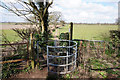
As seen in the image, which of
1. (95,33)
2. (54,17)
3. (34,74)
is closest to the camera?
(34,74)

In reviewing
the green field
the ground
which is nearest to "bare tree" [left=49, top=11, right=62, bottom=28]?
the green field

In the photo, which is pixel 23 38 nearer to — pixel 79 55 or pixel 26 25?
pixel 26 25

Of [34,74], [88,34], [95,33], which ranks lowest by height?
[34,74]

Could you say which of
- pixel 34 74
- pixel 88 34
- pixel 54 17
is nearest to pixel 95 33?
pixel 88 34

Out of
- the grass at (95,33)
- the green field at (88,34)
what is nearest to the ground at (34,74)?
the green field at (88,34)

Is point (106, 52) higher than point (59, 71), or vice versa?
point (106, 52)

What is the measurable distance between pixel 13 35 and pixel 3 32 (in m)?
1.68

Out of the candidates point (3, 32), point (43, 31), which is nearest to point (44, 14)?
point (43, 31)

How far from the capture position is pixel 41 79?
3.30 m

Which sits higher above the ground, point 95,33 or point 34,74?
point 95,33

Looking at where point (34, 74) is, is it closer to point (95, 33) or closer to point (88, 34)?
point (88, 34)

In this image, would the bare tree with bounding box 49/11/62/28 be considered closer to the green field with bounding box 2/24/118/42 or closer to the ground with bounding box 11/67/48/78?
the green field with bounding box 2/24/118/42

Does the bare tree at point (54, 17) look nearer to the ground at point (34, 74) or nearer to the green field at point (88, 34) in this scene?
the green field at point (88, 34)

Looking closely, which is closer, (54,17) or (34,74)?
(34,74)
